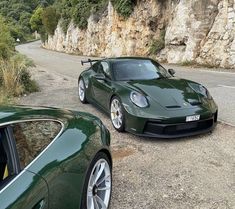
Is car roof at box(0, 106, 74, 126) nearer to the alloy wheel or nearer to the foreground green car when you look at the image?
the foreground green car

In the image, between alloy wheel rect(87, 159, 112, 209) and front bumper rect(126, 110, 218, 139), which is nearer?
alloy wheel rect(87, 159, 112, 209)

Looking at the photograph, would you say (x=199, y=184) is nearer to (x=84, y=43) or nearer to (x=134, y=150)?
(x=134, y=150)

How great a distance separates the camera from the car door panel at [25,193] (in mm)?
2104

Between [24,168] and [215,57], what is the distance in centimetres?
1743

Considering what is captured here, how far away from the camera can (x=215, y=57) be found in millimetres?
18562

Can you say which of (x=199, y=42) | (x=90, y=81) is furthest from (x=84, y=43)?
(x=90, y=81)

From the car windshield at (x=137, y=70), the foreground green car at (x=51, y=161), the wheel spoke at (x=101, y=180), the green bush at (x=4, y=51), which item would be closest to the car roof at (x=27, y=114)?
the foreground green car at (x=51, y=161)

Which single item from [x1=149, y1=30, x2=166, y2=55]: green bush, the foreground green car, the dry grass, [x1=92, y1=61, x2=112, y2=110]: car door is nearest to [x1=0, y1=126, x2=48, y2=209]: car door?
the foreground green car

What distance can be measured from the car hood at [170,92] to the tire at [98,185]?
7.57 ft

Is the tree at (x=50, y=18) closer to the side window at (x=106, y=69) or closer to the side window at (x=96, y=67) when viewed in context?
the side window at (x=96, y=67)

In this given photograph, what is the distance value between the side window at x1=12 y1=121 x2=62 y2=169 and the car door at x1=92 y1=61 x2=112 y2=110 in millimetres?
3623

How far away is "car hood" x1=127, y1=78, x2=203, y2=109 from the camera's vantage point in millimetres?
5707

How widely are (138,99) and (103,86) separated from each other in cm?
132

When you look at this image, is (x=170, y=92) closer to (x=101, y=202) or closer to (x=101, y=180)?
(x=101, y=180)
